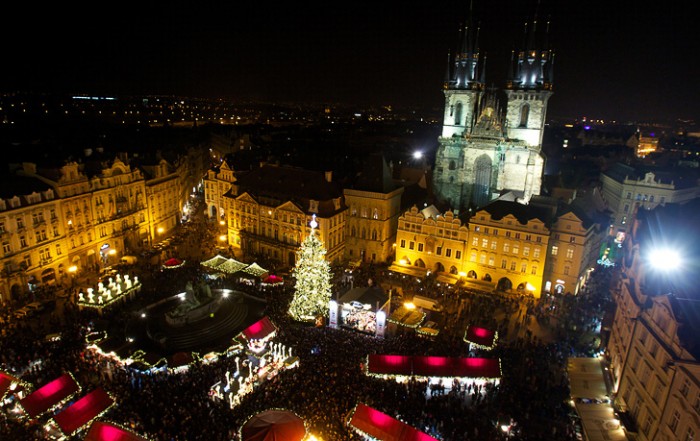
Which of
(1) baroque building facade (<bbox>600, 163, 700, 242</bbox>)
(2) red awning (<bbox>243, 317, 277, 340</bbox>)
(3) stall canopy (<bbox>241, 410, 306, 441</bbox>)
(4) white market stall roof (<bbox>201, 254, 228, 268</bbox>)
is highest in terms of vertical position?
(1) baroque building facade (<bbox>600, 163, 700, 242</bbox>)

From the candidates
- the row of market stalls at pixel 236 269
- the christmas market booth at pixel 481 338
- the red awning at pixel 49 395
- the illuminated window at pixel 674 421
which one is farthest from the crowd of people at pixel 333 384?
the row of market stalls at pixel 236 269

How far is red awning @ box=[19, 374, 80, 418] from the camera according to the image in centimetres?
2712

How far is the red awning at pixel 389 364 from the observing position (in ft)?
104

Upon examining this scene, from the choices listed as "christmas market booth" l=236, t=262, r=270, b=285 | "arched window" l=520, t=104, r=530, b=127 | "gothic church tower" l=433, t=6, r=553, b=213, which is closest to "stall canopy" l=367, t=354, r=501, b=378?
"christmas market booth" l=236, t=262, r=270, b=285

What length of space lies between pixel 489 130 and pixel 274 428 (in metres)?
50.4

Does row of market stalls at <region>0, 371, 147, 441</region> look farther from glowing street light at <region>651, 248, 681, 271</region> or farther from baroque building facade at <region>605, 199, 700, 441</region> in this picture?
glowing street light at <region>651, 248, 681, 271</region>

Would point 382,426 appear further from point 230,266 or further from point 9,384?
point 230,266

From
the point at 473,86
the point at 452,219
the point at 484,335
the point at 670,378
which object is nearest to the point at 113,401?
the point at 484,335

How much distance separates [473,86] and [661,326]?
46.1 m

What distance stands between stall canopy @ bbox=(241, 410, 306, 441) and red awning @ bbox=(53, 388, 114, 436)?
9.71 metres

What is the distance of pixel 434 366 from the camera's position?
31.9 m

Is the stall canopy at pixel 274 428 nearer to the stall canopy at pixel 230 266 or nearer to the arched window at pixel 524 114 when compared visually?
the stall canopy at pixel 230 266

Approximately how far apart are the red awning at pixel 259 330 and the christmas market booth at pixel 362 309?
6702 mm

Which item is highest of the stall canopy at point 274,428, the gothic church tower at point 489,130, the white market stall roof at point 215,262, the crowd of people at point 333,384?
the gothic church tower at point 489,130
